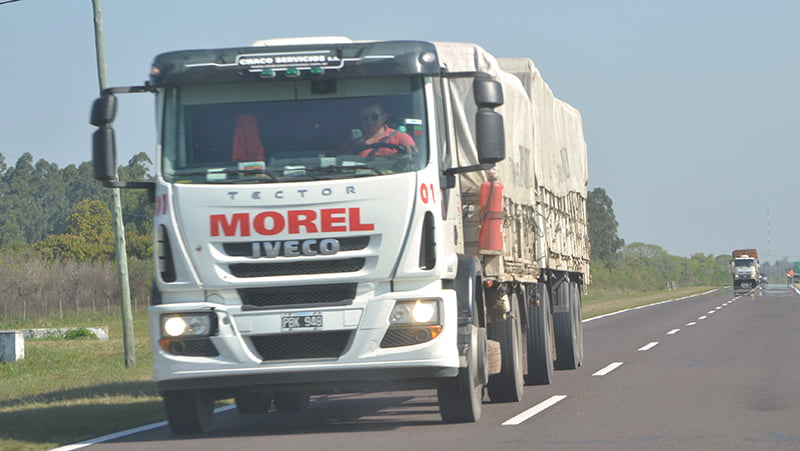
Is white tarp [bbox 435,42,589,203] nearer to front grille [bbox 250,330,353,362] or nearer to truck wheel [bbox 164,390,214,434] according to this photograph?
front grille [bbox 250,330,353,362]

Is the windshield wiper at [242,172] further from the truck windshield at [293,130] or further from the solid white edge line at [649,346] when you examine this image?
the solid white edge line at [649,346]

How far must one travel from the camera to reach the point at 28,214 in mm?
144750

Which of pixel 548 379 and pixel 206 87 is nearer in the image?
pixel 206 87

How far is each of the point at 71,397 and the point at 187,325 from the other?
6461mm

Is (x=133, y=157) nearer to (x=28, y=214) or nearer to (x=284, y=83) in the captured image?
(x=28, y=214)

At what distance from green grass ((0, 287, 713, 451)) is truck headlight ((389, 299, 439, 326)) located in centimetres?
317

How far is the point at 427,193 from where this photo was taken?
30.5 ft

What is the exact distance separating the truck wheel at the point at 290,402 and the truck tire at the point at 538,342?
9.67 ft

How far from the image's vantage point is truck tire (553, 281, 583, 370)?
1653 cm

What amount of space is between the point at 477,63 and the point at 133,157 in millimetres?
122735

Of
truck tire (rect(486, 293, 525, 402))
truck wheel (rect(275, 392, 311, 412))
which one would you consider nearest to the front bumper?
truck tire (rect(486, 293, 525, 402))

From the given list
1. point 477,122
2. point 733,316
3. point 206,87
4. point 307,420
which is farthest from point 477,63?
point 733,316

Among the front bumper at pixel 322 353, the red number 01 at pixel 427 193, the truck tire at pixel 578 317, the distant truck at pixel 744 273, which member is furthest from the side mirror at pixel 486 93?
the distant truck at pixel 744 273

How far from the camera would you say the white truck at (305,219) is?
30.3ft
